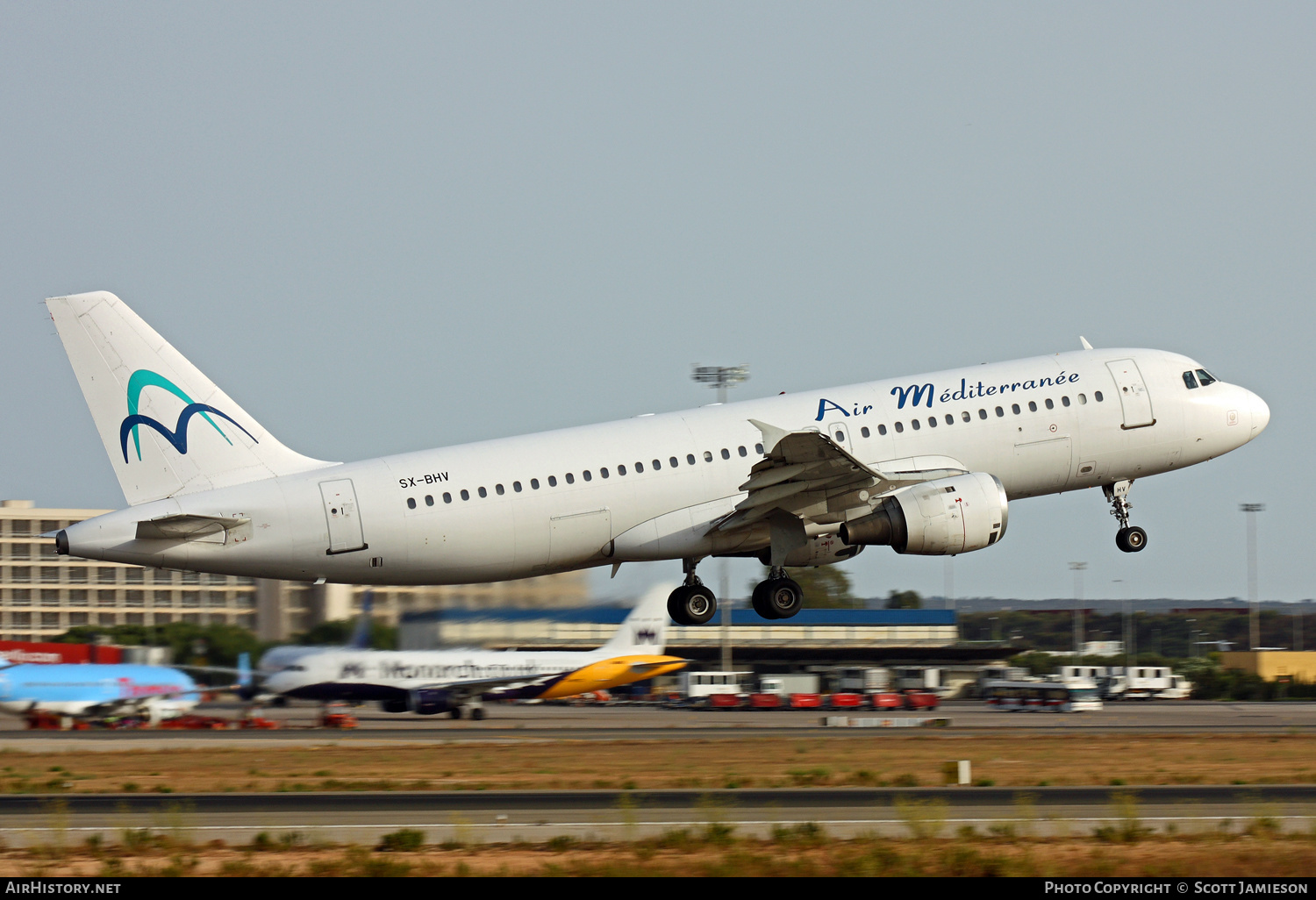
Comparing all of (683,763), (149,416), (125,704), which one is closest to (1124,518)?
(683,763)

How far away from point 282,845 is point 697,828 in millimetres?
6809

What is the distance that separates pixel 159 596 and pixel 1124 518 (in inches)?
3704

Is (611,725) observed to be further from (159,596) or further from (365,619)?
(159,596)

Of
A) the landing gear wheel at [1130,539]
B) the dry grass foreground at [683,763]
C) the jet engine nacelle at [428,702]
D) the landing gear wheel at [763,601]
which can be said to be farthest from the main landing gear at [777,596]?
the jet engine nacelle at [428,702]

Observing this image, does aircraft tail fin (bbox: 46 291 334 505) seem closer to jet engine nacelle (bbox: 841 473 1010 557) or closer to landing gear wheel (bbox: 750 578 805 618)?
landing gear wheel (bbox: 750 578 805 618)

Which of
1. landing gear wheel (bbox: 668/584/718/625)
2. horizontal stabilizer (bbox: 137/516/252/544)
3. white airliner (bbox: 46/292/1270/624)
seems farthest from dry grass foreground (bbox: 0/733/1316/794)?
horizontal stabilizer (bbox: 137/516/252/544)

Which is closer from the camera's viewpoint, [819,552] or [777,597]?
[777,597]

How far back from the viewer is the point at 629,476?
37531mm

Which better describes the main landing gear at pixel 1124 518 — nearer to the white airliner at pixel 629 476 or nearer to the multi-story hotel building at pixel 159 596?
the white airliner at pixel 629 476

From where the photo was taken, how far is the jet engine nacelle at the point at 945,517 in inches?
1485

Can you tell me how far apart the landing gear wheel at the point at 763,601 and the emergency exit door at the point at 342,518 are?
10.7m

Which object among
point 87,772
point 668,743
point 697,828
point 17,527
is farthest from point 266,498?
point 17,527
